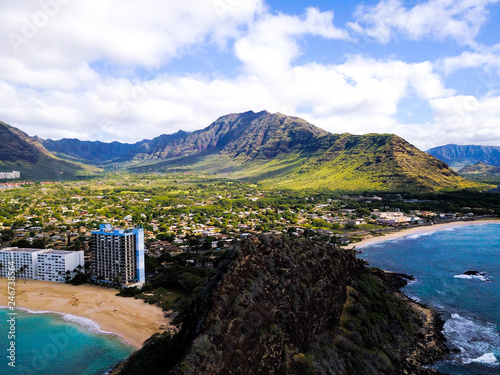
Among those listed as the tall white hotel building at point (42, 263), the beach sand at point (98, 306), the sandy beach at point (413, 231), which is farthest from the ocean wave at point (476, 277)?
the tall white hotel building at point (42, 263)

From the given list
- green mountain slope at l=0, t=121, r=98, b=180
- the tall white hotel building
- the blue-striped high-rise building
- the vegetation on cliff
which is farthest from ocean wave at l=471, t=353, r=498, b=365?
green mountain slope at l=0, t=121, r=98, b=180

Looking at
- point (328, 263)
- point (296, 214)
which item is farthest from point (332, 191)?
point (328, 263)

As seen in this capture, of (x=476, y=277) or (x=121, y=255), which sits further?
(x=476, y=277)

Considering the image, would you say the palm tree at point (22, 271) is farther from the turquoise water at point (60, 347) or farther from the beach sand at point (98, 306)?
the turquoise water at point (60, 347)

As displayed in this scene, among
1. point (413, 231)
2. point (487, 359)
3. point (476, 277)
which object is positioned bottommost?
point (487, 359)

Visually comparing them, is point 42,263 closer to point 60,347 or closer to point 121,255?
point 121,255

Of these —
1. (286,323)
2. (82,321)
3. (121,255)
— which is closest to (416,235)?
(121,255)

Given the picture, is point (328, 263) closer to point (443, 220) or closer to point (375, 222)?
point (375, 222)

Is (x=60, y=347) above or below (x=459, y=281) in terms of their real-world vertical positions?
below
